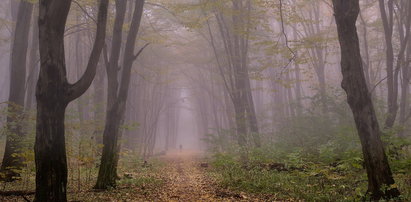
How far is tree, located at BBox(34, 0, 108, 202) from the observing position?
5.38 meters

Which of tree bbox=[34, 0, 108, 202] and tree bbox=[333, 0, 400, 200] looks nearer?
tree bbox=[34, 0, 108, 202]

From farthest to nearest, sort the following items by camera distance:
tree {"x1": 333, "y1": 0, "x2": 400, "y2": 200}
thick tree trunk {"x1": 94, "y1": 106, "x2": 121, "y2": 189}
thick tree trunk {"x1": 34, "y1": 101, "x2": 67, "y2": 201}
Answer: thick tree trunk {"x1": 94, "y1": 106, "x2": 121, "y2": 189}, tree {"x1": 333, "y1": 0, "x2": 400, "y2": 200}, thick tree trunk {"x1": 34, "y1": 101, "x2": 67, "y2": 201}

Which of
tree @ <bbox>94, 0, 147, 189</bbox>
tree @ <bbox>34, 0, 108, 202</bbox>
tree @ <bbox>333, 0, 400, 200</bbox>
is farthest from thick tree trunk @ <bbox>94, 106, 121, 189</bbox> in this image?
tree @ <bbox>333, 0, 400, 200</bbox>

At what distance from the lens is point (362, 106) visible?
5758 millimetres

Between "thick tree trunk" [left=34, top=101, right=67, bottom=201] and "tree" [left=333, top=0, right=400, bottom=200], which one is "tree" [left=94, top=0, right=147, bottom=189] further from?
"tree" [left=333, top=0, right=400, bottom=200]

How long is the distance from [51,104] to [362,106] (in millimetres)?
5771

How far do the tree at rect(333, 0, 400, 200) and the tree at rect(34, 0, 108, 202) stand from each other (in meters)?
5.35

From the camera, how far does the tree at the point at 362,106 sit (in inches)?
220

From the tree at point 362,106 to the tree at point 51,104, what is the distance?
17.5ft

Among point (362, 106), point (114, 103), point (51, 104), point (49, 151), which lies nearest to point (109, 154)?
point (114, 103)

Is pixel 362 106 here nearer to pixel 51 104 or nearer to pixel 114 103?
pixel 51 104

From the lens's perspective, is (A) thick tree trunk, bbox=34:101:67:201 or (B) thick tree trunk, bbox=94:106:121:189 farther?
(B) thick tree trunk, bbox=94:106:121:189

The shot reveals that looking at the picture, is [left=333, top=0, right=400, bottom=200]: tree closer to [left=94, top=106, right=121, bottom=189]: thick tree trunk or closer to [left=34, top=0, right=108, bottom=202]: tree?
[left=34, top=0, right=108, bottom=202]: tree

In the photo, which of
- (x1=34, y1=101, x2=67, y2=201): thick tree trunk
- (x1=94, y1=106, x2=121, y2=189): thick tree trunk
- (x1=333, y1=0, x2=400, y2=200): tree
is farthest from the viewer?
(x1=94, y1=106, x2=121, y2=189): thick tree trunk
